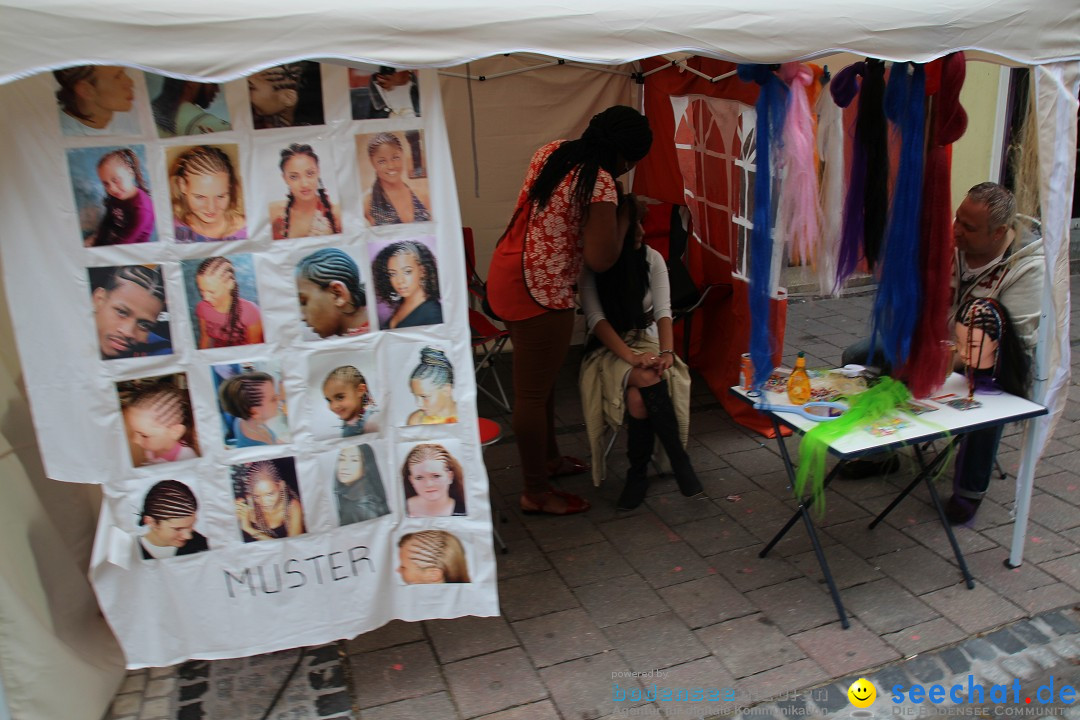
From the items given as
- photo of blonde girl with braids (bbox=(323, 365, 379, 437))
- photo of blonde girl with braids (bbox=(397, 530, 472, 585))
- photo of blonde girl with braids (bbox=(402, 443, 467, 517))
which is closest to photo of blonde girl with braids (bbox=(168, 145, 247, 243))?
photo of blonde girl with braids (bbox=(323, 365, 379, 437))

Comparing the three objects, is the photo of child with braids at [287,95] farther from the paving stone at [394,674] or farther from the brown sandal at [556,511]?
the brown sandal at [556,511]

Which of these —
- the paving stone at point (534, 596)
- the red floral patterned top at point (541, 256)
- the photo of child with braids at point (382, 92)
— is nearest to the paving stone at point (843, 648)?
the paving stone at point (534, 596)

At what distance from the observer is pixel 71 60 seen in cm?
196

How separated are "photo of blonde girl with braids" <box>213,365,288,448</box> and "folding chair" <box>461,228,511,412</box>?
213 cm

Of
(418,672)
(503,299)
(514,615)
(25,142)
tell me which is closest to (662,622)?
(514,615)

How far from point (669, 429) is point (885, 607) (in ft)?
3.45

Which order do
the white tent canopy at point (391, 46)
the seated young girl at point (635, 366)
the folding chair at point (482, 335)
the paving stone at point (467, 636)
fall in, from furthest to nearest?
the folding chair at point (482, 335)
the seated young girl at point (635, 366)
the paving stone at point (467, 636)
the white tent canopy at point (391, 46)

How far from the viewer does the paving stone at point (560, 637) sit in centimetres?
280

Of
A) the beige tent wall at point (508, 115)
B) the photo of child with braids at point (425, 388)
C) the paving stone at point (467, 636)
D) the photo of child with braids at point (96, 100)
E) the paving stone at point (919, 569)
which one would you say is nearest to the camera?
the photo of child with braids at point (96, 100)

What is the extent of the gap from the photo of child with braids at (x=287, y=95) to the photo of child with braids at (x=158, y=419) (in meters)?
0.75

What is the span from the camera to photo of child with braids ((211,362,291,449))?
235cm

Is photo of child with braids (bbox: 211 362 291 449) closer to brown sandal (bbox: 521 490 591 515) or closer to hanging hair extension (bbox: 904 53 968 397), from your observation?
brown sandal (bbox: 521 490 591 515)

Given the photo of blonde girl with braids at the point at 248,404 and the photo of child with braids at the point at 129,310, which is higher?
the photo of child with braids at the point at 129,310

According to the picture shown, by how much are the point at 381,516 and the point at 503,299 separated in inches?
39.7
